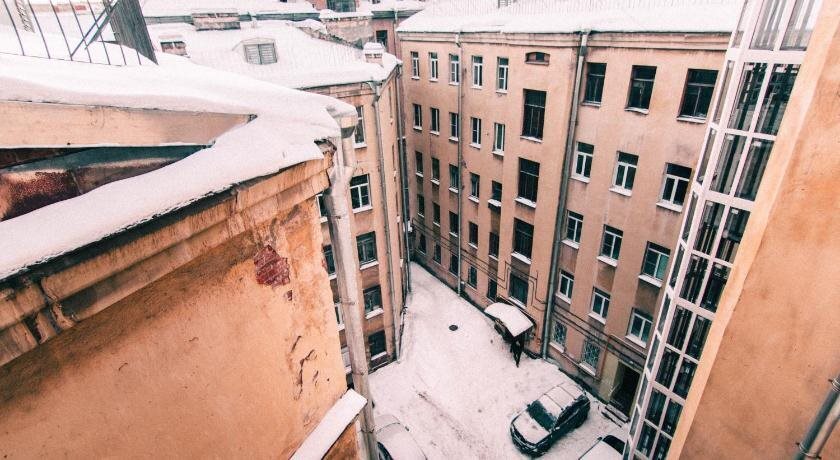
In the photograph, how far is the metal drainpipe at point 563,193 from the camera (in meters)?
14.0

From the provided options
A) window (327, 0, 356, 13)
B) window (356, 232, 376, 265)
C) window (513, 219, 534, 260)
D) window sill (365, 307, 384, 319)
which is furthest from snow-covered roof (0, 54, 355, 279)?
window (327, 0, 356, 13)

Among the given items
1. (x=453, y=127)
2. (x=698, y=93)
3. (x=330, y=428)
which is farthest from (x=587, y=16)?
(x=330, y=428)

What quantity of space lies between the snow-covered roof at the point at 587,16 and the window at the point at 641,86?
124 cm

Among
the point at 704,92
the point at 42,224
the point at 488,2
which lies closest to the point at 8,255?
the point at 42,224

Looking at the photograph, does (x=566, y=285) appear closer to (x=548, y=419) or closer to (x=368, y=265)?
(x=548, y=419)

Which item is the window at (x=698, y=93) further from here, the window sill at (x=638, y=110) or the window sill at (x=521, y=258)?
the window sill at (x=521, y=258)

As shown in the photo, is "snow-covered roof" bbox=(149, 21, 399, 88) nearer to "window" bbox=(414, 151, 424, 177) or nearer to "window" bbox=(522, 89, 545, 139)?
"window" bbox=(522, 89, 545, 139)

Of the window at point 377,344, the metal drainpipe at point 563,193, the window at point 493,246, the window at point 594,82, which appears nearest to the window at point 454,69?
the metal drainpipe at point 563,193

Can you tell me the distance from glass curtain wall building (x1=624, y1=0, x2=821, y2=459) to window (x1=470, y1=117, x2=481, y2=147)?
11.2 m

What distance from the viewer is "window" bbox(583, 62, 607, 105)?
548 inches

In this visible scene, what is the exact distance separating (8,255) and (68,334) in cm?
58

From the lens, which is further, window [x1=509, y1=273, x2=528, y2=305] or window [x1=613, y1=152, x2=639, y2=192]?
window [x1=509, y1=273, x2=528, y2=305]

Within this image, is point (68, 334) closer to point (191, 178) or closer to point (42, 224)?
point (42, 224)

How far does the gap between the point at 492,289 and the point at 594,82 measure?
11.4 metres
